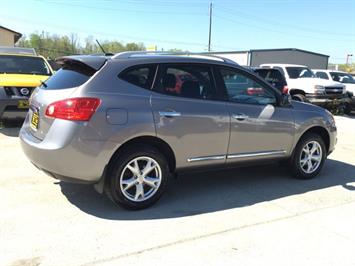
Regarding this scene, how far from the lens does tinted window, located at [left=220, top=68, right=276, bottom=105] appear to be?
209 inches

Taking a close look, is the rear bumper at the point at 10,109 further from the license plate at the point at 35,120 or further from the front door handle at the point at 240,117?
the front door handle at the point at 240,117

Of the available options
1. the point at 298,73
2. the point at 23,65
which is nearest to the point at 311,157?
the point at 23,65

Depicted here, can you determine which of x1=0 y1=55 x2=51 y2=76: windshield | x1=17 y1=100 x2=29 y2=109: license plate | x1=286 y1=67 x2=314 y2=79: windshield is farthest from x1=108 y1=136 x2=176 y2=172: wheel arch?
x1=286 y1=67 x2=314 y2=79: windshield

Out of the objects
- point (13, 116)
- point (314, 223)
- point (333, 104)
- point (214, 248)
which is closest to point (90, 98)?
point (214, 248)

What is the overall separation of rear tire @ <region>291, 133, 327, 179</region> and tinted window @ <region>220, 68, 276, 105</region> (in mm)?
881

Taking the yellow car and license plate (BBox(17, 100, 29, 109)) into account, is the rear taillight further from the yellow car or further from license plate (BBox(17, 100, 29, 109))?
license plate (BBox(17, 100, 29, 109))

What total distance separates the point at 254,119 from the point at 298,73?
44.6 feet

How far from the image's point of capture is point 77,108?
418cm

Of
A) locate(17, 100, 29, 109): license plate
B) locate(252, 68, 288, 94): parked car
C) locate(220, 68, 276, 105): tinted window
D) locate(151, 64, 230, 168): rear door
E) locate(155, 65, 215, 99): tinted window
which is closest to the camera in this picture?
locate(151, 64, 230, 168): rear door

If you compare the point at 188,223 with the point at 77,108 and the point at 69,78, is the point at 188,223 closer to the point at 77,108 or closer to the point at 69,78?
the point at 77,108

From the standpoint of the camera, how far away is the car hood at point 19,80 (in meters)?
8.84

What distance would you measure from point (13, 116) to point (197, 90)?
5285mm

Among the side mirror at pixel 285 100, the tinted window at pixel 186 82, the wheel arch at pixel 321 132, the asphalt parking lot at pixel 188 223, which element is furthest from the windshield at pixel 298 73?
the tinted window at pixel 186 82

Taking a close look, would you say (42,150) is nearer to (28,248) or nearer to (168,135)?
(28,248)
